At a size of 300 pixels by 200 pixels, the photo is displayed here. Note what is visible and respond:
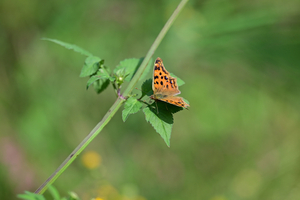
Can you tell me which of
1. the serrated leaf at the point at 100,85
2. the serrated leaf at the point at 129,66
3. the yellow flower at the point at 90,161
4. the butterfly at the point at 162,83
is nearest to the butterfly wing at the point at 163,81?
the butterfly at the point at 162,83

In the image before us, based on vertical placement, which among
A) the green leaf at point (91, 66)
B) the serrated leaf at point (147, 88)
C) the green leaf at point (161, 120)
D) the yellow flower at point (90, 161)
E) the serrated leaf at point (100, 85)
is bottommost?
the yellow flower at point (90, 161)

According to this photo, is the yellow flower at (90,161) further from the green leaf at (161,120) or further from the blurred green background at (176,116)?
the green leaf at (161,120)

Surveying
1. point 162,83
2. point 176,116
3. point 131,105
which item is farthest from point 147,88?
point 176,116

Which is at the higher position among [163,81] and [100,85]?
[163,81]

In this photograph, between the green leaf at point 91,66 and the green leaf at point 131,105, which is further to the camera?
the green leaf at point 91,66

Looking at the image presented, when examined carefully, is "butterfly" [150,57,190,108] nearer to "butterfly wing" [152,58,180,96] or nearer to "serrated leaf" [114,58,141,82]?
"butterfly wing" [152,58,180,96]

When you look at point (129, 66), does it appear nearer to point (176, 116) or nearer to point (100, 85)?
point (100, 85)
